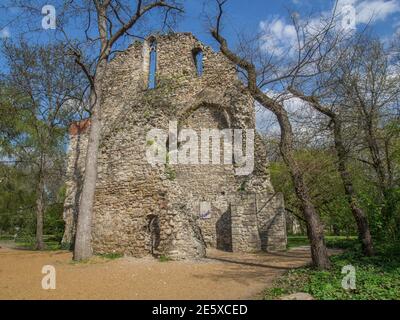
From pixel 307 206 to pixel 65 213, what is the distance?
12.7m

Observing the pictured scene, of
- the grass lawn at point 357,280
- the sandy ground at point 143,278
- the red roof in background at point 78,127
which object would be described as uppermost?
the red roof in background at point 78,127

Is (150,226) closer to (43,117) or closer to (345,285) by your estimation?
(345,285)

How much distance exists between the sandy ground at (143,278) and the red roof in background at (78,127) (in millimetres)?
8360

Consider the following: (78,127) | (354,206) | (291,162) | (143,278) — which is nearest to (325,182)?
(354,206)

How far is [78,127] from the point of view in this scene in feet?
60.0

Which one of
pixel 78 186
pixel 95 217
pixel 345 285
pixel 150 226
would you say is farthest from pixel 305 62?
pixel 78 186

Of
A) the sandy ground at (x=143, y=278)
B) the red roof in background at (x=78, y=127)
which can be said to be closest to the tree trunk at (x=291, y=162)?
the sandy ground at (x=143, y=278)

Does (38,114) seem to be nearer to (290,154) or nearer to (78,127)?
(78,127)

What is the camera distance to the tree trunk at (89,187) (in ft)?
36.8

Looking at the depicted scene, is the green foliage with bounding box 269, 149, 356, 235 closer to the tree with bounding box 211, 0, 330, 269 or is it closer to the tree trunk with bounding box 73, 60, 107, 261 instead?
the tree with bounding box 211, 0, 330, 269

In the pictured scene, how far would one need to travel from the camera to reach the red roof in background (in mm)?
18266

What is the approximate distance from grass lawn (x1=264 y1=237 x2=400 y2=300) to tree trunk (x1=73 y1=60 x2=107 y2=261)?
6.60 meters

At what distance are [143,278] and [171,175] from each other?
4.35 metres

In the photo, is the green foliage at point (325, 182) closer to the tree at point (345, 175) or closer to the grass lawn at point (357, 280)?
the tree at point (345, 175)
